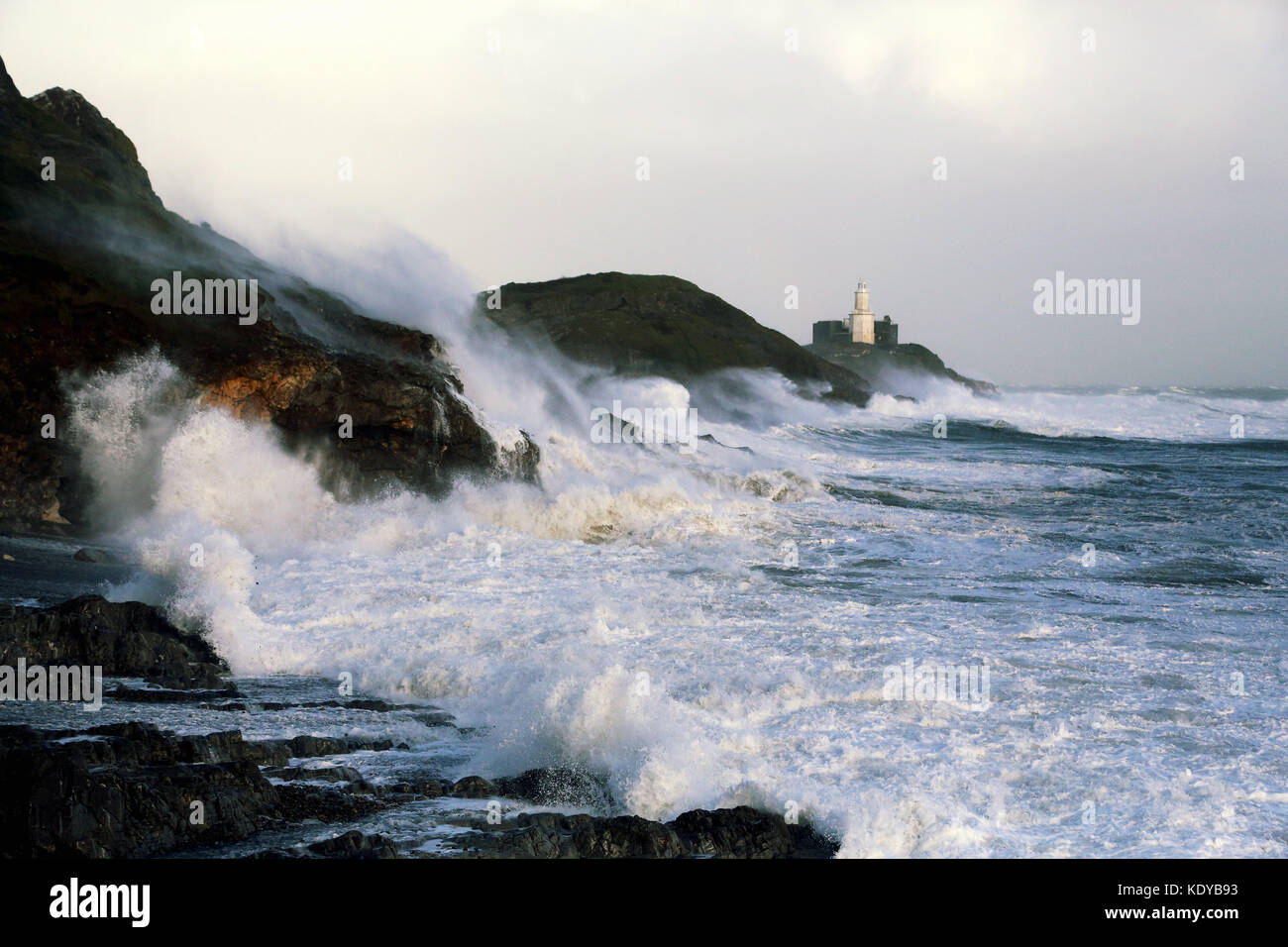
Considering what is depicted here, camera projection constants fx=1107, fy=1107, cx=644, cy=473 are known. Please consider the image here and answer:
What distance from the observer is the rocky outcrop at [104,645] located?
7.59 metres

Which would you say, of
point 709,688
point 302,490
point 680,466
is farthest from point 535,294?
point 709,688

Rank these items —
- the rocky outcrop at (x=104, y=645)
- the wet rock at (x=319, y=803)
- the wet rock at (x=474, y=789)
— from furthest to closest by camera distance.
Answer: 1. the rocky outcrop at (x=104, y=645)
2. the wet rock at (x=474, y=789)
3. the wet rock at (x=319, y=803)

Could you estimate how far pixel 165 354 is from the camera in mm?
14711

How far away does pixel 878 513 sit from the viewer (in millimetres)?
18703

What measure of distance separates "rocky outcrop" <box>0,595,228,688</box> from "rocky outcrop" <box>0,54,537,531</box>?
5.13 m

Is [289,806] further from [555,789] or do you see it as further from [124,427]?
[124,427]

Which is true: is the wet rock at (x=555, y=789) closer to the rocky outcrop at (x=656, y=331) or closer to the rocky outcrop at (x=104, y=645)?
the rocky outcrop at (x=104, y=645)

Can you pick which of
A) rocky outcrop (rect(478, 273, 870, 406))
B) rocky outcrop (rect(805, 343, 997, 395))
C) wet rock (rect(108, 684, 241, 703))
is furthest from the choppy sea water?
rocky outcrop (rect(805, 343, 997, 395))

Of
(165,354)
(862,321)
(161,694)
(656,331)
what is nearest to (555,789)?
(161,694)

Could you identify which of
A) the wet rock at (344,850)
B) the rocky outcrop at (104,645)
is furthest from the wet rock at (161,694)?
the wet rock at (344,850)

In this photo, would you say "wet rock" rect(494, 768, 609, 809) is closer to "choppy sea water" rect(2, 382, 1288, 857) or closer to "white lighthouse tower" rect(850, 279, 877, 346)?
"choppy sea water" rect(2, 382, 1288, 857)

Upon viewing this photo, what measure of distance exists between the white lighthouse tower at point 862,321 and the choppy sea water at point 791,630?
6814 cm
